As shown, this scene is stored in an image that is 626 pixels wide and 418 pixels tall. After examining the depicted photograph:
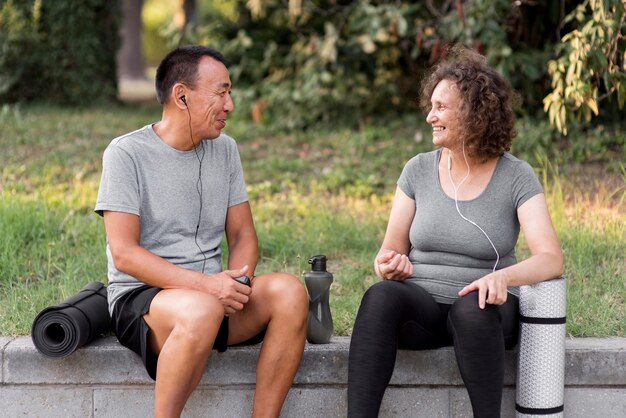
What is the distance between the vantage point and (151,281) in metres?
3.42

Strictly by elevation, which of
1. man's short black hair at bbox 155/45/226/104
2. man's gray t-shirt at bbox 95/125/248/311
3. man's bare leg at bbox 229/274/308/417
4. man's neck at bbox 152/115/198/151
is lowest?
man's bare leg at bbox 229/274/308/417

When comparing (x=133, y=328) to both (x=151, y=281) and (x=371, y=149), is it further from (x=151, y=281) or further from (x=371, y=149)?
(x=371, y=149)

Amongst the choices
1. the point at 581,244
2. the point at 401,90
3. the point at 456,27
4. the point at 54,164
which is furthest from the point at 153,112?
the point at 581,244

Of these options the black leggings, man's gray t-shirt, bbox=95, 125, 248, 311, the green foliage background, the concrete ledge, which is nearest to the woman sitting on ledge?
the black leggings

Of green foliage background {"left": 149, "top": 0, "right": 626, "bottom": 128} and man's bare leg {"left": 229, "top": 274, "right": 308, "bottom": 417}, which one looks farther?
green foliage background {"left": 149, "top": 0, "right": 626, "bottom": 128}

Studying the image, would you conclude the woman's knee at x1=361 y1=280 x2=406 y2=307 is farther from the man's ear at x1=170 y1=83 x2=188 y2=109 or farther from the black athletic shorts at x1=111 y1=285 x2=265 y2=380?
the man's ear at x1=170 y1=83 x2=188 y2=109

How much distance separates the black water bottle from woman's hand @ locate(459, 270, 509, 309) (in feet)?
1.85

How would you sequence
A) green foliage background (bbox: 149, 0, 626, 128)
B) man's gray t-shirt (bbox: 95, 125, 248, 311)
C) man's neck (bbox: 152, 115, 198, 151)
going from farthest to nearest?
green foliage background (bbox: 149, 0, 626, 128)
man's neck (bbox: 152, 115, 198, 151)
man's gray t-shirt (bbox: 95, 125, 248, 311)

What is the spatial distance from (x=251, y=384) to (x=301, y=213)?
86.6 inches

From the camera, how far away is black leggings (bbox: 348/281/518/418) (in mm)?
3254

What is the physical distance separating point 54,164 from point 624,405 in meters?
4.80

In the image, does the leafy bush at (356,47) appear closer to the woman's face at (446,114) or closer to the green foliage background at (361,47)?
the green foliage background at (361,47)

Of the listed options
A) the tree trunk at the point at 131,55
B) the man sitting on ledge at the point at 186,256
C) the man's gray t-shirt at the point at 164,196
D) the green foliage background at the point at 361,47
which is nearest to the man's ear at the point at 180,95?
the man sitting on ledge at the point at 186,256

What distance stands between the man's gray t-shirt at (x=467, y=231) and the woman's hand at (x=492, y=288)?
8.5 inches
